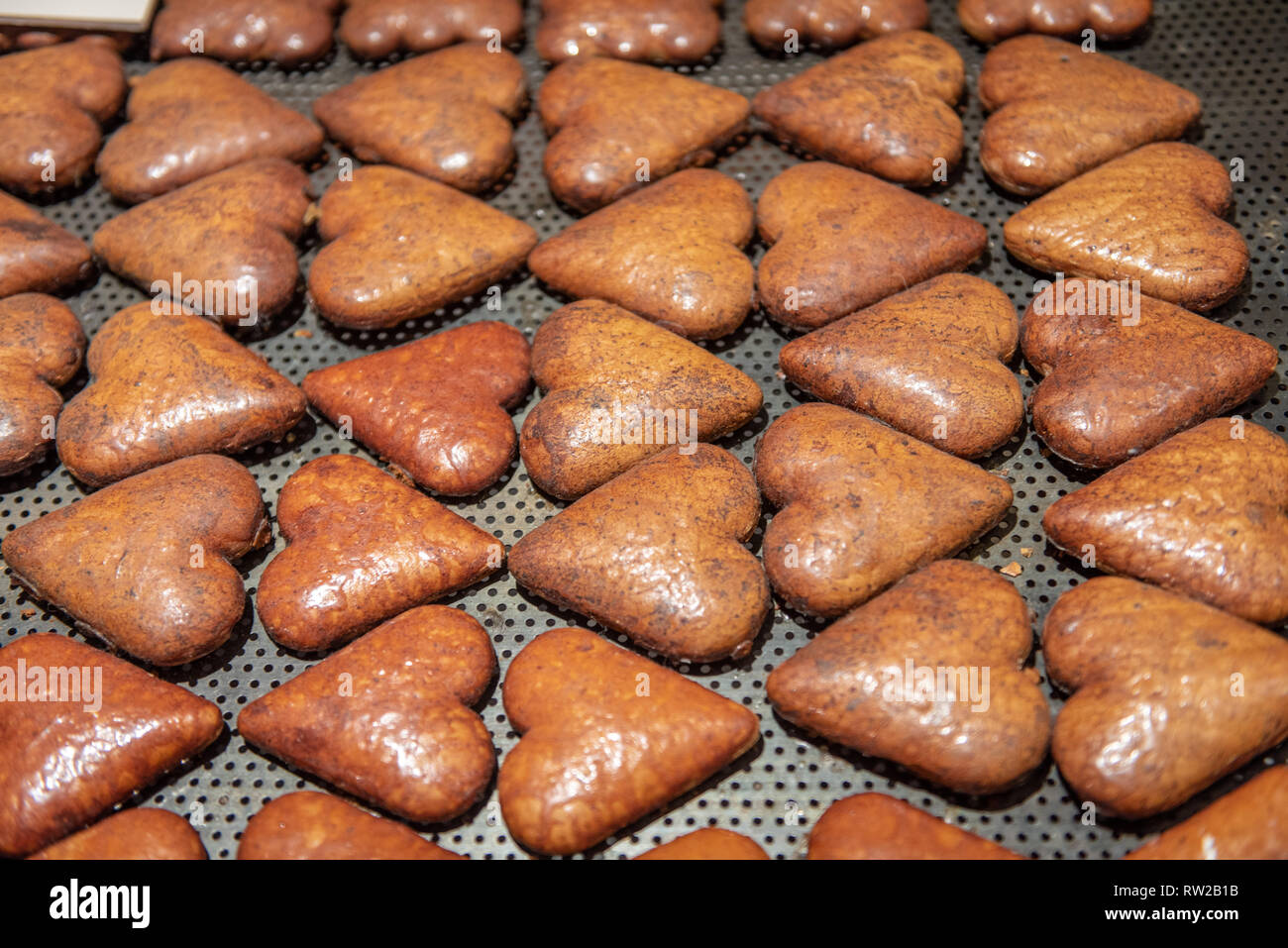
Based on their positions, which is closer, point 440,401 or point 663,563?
point 663,563

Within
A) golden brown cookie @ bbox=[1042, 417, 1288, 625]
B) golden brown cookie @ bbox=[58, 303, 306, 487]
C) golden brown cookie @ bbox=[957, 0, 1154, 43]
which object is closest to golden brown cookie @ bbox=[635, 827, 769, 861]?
golden brown cookie @ bbox=[1042, 417, 1288, 625]

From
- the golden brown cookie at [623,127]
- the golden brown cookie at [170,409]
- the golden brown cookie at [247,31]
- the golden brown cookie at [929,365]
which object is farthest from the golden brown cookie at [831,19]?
the golden brown cookie at [170,409]

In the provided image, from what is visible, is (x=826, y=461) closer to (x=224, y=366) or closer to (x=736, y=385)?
(x=736, y=385)

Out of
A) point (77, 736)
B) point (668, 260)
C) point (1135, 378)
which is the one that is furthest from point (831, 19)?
point (77, 736)

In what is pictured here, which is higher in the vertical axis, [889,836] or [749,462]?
[749,462]

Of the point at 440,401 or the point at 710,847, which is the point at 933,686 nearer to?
the point at 710,847

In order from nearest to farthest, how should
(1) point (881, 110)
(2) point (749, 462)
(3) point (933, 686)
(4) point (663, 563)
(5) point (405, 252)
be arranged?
1. (3) point (933, 686)
2. (4) point (663, 563)
3. (2) point (749, 462)
4. (5) point (405, 252)
5. (1) point (881, 110)
